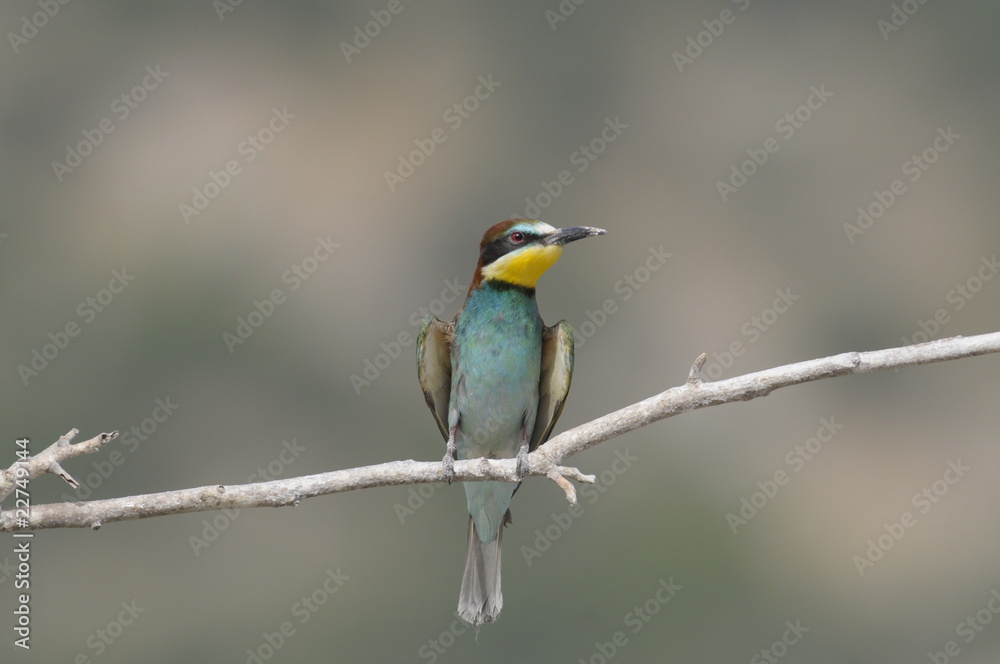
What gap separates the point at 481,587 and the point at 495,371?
55 centimetres

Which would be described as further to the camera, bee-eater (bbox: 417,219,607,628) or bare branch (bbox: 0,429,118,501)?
bee-eater (bbox: 417,219,607,628)

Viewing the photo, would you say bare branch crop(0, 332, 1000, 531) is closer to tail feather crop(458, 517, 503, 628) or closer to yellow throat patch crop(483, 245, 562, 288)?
yellow throat patch crop(483, 245, 562, 288)

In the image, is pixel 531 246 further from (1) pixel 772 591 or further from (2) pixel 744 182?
(2) pixel 744 182

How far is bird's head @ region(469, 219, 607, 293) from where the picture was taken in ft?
9.45

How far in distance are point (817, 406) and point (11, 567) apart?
25.3 feet

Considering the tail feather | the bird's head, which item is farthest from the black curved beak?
the tail feather

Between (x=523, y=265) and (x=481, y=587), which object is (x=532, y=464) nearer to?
(x=523, y=265)

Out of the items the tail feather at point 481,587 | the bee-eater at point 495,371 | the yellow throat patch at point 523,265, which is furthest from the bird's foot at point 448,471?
the tail feather at point 481,587

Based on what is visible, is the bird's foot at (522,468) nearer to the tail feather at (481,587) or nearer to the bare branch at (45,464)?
the tail feather at (481,587)

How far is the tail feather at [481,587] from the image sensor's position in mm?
3078

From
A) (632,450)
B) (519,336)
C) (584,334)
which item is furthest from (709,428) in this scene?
(519,336)

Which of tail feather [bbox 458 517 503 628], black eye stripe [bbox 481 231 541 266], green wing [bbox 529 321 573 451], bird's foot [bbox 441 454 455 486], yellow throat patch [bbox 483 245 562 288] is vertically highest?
black eye stripe [bbox 481 231 541 266]

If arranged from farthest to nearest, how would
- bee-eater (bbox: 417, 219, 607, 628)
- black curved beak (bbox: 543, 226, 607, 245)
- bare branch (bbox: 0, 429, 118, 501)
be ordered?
bee-eater (bbox: 417, 219, 607, 628)
black curved beak (bbox: 543, 226, 607, 245)
bare branch (bbox: 0, 429, 118, 501)

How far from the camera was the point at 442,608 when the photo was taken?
1042cm
